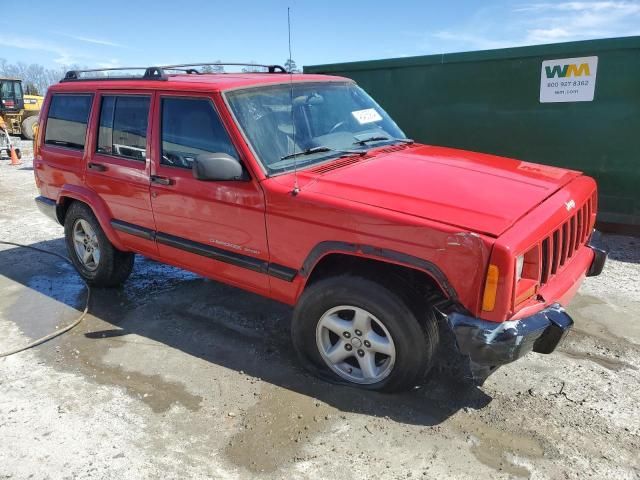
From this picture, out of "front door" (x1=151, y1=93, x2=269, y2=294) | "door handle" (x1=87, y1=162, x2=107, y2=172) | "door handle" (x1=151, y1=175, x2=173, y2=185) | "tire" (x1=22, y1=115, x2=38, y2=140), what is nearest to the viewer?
"front door" (x1=151, y1=93, x2=269, y2=294)

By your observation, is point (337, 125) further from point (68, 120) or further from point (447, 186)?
point (68, 120)

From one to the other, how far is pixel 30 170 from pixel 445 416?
516 inches

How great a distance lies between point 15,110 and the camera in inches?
837

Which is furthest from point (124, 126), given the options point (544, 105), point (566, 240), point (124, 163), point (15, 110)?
point (15, 110)

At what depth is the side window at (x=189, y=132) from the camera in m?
3.43

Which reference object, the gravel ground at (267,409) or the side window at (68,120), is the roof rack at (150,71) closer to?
the side window at (68,120)

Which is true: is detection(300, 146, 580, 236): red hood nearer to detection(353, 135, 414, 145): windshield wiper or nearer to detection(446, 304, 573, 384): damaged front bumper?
detection(353, 135, 414, 145): windshield wiper

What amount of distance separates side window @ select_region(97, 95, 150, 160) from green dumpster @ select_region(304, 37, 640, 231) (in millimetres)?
4596

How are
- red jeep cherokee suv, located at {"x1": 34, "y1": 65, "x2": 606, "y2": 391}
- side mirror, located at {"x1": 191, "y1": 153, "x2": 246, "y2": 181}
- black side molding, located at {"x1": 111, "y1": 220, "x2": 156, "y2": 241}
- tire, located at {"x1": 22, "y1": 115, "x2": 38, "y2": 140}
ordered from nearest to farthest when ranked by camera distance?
red jeep cherokee suv, located at {"x1": 34, "y1": 65, "x2": 606, "y2": 391} → side mirror, located at {"x1": 191, "y1": 153, "x2": 246, "y2": 181} → black side molding, located at {"x1": 111, "y1": 220, "x2": 156, "y2": 241} → tire, located at {"x1": 22, "y1": 115, "x2": 38, "y2": 140}

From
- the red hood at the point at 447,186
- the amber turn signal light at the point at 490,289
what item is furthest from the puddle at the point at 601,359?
the amber turn signal light at the point at 490,289

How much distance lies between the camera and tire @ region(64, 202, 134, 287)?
185 inches

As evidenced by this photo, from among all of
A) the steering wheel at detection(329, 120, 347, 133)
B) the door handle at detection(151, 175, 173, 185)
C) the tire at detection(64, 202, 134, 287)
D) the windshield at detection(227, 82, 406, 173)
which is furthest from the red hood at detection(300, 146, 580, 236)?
the tire at detection(64, 202, 134, 287)

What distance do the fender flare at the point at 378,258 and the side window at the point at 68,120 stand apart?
9.05ft

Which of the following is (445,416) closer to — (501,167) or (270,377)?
(270,377)
